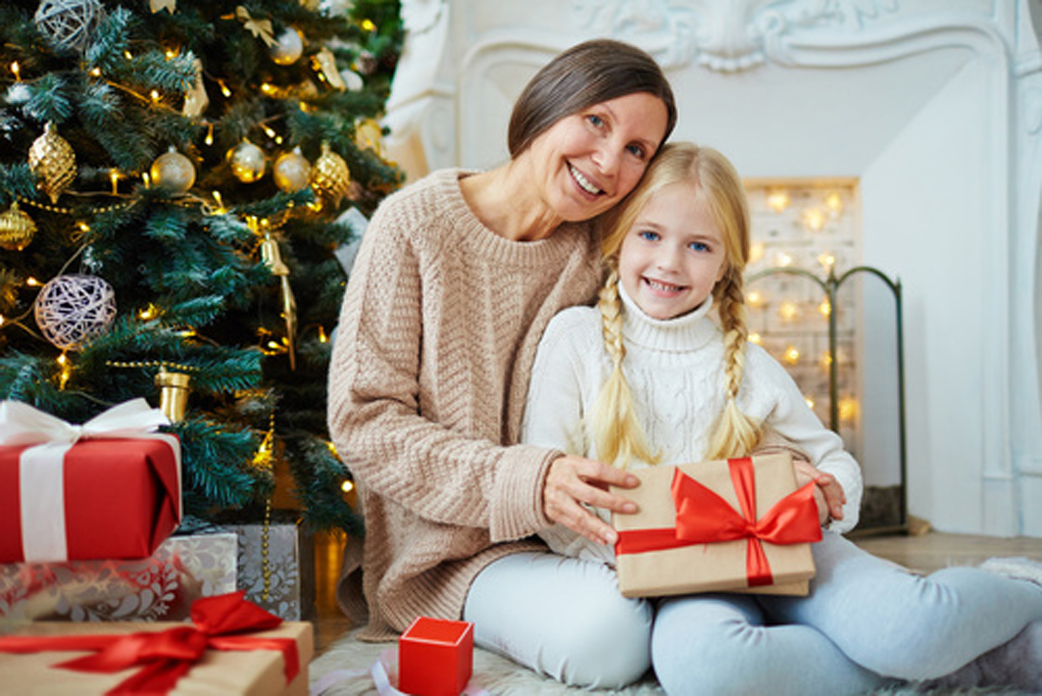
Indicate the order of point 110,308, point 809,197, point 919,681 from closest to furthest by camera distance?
point 919,681
point 110,308
point 809,197

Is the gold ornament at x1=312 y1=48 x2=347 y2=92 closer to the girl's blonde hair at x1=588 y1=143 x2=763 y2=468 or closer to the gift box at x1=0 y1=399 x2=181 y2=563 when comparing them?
the girl's blonde hair at x1=588 y1=143 x2=763 y2=468

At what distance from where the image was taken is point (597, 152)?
4.11ft

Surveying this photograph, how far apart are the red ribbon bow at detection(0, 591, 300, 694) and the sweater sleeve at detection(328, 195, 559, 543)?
32 cm

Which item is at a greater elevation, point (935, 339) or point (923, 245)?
point (923, 245)

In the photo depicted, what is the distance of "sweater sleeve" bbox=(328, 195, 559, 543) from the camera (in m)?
1.12

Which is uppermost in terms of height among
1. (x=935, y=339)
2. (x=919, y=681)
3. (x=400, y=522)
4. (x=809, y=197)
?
(x=809, y=197)

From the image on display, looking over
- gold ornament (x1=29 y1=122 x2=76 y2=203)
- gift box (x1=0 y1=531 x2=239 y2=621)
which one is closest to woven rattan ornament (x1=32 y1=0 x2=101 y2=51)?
gold ornament (x1=29 y1=122 x2=76 y2=203)

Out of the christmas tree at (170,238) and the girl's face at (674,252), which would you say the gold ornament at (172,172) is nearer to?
the christmas tree at (170,238)

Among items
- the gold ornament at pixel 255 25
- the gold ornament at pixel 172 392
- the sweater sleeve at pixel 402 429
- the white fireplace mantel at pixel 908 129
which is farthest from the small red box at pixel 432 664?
the white fireplace mantel at pixel 908 129

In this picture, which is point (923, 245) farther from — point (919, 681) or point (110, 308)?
point (110, 308)

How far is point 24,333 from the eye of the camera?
1328 mm

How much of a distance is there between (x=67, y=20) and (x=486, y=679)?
3.86 feet

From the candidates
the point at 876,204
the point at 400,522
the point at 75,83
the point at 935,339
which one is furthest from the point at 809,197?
the point at 75,83

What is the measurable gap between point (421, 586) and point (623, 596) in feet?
1.21
